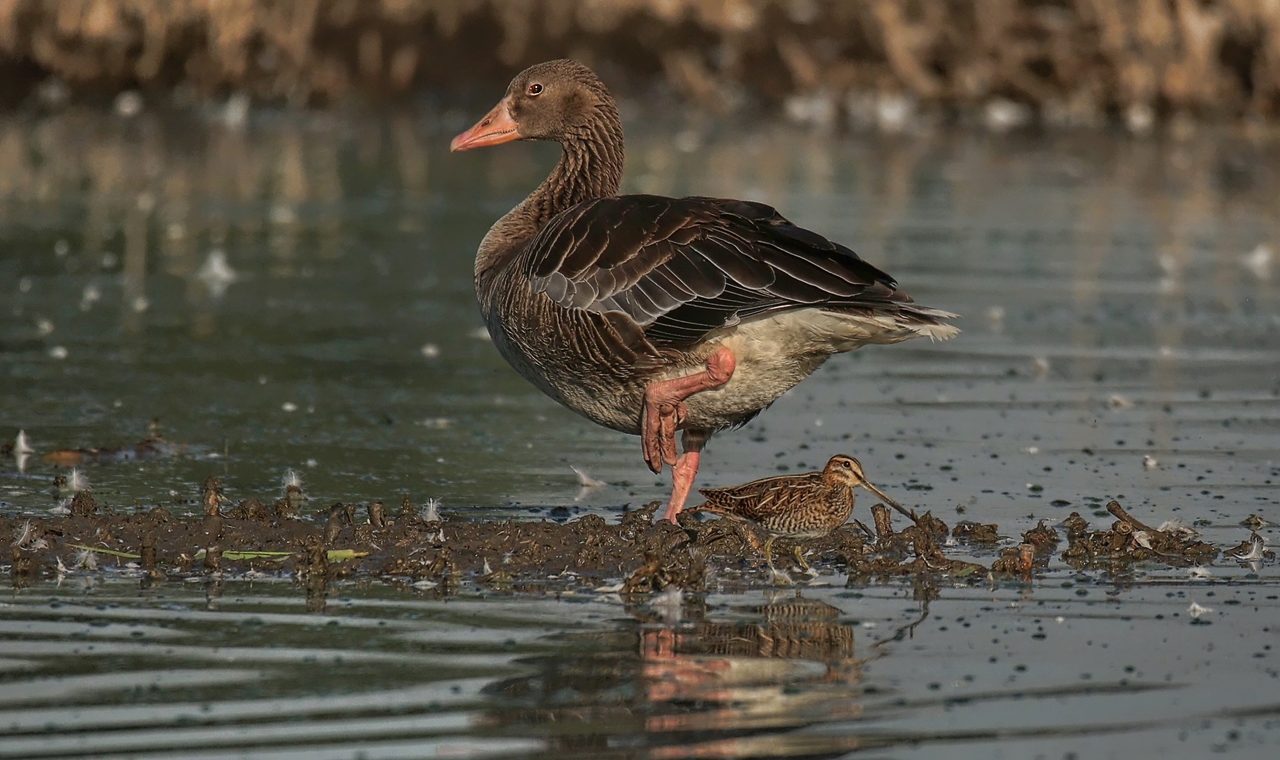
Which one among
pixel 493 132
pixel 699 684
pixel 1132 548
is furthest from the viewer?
pixel 493 132

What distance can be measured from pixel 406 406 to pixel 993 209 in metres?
9.52

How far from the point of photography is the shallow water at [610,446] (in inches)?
194

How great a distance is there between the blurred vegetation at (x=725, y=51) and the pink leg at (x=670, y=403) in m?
18.1

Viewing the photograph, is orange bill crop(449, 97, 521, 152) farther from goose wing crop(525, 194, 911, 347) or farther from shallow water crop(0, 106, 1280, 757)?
shallow water crop(0, 106, 1280, 757)

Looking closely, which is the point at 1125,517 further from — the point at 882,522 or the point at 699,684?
the point at 699,684

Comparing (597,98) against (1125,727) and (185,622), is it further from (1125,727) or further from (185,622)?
(1125,727)

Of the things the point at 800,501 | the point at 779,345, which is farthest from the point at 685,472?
the point at 779,345

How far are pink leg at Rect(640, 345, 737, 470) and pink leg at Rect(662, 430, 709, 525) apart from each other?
3 cm

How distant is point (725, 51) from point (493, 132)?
19.8 metres

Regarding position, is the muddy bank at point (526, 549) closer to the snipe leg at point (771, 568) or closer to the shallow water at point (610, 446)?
the snipe leg at point (771, 568)

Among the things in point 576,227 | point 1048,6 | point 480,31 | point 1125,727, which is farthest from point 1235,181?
point 1125,727

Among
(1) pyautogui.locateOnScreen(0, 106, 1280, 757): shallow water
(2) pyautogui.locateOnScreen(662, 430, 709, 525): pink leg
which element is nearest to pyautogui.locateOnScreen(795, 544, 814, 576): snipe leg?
(1) pyautogui.locateOnScreen(0, 106, 1280, 757): shallow water

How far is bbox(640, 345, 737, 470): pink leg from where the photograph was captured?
23.1ft

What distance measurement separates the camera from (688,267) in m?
7.03
